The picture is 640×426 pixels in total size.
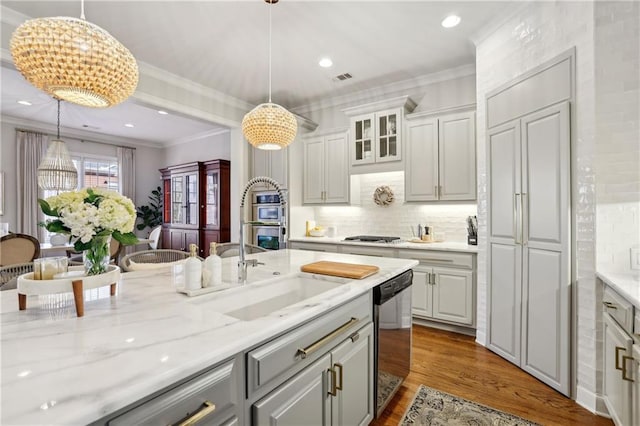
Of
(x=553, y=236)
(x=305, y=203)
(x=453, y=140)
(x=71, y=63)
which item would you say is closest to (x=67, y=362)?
(x=71, y=63)

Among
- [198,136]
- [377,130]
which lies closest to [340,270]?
[377,130]

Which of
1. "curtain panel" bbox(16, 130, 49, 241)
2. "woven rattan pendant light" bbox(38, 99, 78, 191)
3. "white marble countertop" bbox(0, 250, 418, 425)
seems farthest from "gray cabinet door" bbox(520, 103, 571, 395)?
"curtain panel" bbox(16, 130, 49, 241)

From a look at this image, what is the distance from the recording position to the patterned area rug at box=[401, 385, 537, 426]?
1854 millimetres

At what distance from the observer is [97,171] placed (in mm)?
6469

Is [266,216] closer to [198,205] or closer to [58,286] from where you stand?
[198,205]

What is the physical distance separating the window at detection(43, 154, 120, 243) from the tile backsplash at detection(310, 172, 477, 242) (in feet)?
16.2

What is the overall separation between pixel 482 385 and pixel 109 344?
244 centimetres

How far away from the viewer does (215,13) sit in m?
2.61

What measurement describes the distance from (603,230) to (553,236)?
0.28m

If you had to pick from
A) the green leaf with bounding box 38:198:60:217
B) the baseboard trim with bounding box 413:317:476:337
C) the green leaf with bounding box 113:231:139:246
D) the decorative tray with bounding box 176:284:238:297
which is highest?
the green leaf with bounding box 38:198:60:217

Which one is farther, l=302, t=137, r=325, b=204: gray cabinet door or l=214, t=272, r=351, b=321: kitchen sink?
l=302, t=137, r=325, b=204: gray cabinet door

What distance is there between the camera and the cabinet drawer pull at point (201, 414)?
2.45ft

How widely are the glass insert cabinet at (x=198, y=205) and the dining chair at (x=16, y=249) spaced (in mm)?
2488

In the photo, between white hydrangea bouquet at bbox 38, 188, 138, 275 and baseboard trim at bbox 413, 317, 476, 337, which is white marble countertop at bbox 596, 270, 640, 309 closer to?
baseboard trim at bbox 413, 317, 476, 337
